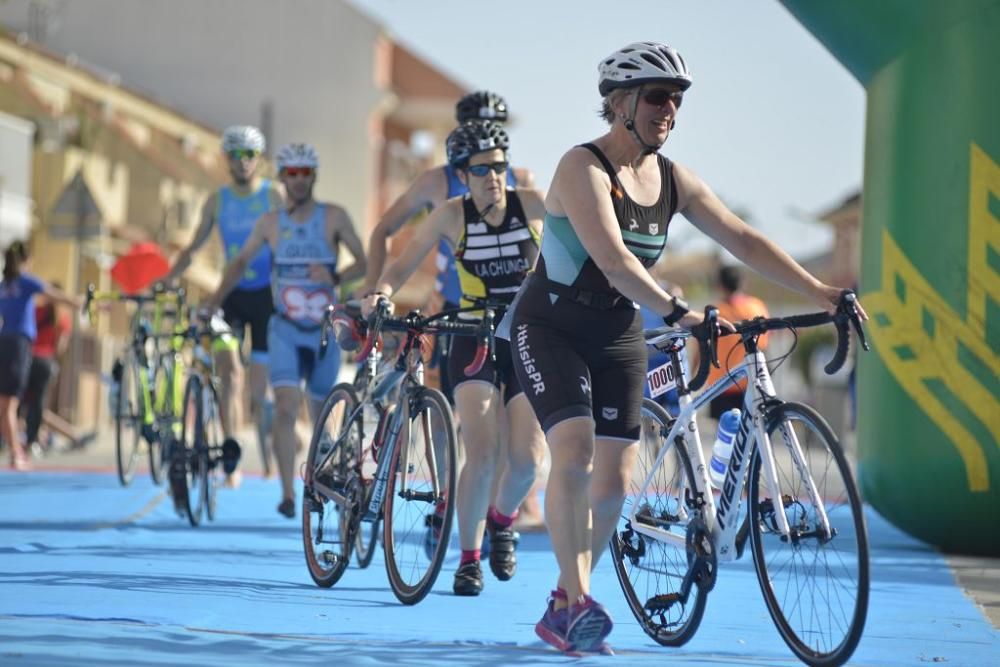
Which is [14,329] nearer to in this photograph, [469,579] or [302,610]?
[469,579]

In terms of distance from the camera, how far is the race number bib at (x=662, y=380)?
23.2 feet

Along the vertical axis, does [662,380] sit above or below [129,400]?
below

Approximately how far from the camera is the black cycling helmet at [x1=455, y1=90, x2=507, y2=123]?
33.3 ft

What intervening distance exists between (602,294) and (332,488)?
2.38 meters

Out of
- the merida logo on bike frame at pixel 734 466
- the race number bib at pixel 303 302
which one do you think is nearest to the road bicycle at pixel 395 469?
the merida logo on bike frame at pixel 734 466

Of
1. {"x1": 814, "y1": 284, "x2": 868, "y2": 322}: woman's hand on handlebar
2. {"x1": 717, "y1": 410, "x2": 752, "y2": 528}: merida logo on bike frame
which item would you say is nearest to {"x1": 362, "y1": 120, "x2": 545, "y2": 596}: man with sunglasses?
{"x1": 717, "y1": 410, "x2": 752, "y2": 528}: merida logo on bike frame

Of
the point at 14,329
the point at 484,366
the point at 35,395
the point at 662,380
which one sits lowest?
the point at 662,380

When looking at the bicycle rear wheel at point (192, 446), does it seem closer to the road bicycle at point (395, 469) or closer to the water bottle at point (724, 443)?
the road bicycle at point (395, 469)

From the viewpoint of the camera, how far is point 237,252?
12719 mm

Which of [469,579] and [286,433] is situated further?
[286,433]

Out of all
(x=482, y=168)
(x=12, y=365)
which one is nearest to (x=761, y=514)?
(x=482, y=168)

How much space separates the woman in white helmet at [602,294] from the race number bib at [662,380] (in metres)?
0.35

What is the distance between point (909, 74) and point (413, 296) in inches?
1646

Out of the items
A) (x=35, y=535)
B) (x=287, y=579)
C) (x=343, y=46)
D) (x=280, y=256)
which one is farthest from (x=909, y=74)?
(x=343, y=46)
